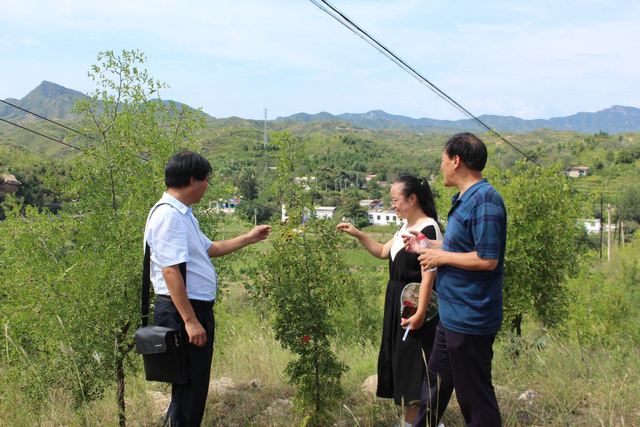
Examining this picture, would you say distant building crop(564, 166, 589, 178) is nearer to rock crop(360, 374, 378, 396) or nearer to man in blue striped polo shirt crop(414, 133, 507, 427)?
rock crop(360, 374, 378, 396)

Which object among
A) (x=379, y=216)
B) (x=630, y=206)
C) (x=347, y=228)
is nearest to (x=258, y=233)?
(x=347, y=228)

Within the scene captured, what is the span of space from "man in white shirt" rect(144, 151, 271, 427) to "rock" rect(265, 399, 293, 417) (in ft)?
3.13

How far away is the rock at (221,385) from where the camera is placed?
12.6 ft

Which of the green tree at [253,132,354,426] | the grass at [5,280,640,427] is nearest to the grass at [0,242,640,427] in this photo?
the grass at [5,280,640,427]

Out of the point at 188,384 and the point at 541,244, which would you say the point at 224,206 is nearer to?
the point at 188,384

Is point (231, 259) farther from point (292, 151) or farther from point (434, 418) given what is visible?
point (434, 418)

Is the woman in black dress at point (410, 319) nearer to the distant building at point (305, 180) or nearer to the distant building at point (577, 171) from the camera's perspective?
the distant building at point (305, 180)

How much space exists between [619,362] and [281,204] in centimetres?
370

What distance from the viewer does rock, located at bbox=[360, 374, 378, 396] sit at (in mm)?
3699

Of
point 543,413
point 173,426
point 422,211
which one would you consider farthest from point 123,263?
point 543,413

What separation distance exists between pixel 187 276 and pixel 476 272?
1.55m

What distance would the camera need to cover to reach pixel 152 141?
3.62 metres

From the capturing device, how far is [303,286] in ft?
10.3

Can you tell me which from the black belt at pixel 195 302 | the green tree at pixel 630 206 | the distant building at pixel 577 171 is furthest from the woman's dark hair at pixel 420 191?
the distant building at pixel 577 171
